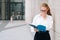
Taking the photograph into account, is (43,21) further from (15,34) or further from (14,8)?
(14,8)

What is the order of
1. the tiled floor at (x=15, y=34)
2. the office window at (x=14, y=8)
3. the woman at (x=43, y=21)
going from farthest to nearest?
the office window at (x=14, y=8) < the tiled floor at (x=15, y=34) < the woman at (x=43, y=21)

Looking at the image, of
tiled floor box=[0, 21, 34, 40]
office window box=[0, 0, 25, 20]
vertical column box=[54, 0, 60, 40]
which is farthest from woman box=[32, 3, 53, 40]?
office window box=[0, 0, 25, 20]

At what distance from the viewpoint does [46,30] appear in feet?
14.6

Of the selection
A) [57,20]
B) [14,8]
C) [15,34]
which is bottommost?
[15,34]

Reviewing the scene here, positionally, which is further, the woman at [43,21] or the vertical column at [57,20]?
the vertical column at [57,20]

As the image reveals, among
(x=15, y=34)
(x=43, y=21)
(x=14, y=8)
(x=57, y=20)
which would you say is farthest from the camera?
(x=14, y=8)

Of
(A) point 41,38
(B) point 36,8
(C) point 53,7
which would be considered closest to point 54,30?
(C) point 53,7

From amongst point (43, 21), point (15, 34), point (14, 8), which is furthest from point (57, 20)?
point (14, 8)

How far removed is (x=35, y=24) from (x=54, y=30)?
178 centimetres

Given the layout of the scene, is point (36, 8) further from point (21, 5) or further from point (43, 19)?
point (43, 19)

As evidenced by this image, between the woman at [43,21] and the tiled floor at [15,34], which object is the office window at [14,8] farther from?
the woman at [43,21]

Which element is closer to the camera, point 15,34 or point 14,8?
point 15,34

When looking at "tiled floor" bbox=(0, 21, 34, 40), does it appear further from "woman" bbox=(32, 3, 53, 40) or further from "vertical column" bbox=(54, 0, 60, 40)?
"woman" bbox=(32, 3, 53, 40)

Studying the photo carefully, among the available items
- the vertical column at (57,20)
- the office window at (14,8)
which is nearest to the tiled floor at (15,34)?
the vertical column at (57,20)
